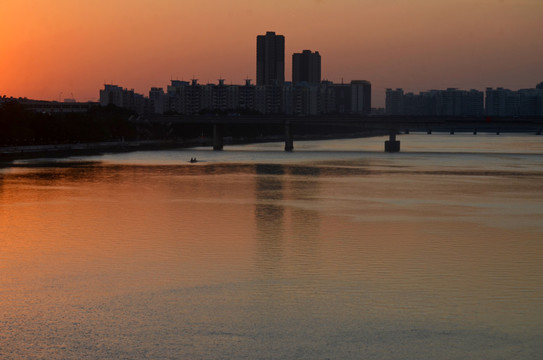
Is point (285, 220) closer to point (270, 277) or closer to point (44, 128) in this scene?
point (270, 277)

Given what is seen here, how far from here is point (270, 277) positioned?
28.8 meters

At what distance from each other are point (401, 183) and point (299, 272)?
161ft

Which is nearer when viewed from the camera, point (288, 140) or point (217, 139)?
point (288, 140)

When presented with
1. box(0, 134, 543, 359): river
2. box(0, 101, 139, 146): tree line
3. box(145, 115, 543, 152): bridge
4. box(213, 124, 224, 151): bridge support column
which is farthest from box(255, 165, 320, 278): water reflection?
box(213, 124, 224, 151): bridge support column

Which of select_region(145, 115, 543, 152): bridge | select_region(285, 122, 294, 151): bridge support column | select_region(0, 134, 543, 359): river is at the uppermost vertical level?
select_region(145, 115, 543, 152): bridge

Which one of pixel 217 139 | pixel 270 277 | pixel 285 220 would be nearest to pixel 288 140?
pixel 217 139

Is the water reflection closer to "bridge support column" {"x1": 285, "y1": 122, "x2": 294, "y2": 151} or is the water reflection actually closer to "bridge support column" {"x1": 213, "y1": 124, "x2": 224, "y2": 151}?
"bridge support column" {"x1": 285, "y1": 122, "x2": 294, "y2": 151}

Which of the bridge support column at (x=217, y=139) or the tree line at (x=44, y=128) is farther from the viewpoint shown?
the bridge support column at (x=217, y=139)

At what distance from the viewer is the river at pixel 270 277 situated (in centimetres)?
2045

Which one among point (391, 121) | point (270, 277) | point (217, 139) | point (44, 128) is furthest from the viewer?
point (217, 139)

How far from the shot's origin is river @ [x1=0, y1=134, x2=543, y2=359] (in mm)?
20453

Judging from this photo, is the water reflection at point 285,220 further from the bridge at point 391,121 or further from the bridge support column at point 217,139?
the bridge support column at point 217,139

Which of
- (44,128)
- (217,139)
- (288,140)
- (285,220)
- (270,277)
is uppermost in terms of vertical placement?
(44,128)

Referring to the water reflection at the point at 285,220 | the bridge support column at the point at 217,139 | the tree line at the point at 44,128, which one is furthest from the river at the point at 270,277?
the bridge support column at the point at 217,139
